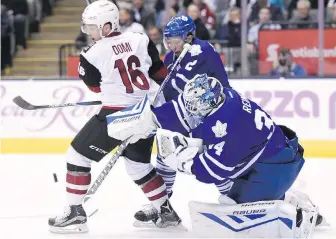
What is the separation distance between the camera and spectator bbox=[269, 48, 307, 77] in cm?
673

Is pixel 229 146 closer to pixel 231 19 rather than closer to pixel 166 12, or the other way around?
pixel 231 19

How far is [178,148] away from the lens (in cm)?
360

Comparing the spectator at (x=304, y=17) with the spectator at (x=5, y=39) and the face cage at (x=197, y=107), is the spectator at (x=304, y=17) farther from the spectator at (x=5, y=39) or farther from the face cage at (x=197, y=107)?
the face cage at (x=197, y=107)

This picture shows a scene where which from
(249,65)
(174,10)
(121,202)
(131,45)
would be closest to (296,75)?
(249,65)

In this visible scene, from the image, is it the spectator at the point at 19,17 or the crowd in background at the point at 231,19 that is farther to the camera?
the spectator at the point at 19,17

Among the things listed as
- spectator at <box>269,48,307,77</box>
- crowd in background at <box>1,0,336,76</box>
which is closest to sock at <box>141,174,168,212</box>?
spectator at <box>269,48,307,77</box>

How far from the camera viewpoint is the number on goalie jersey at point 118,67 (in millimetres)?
3918

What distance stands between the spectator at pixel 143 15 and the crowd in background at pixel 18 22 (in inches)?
35.9

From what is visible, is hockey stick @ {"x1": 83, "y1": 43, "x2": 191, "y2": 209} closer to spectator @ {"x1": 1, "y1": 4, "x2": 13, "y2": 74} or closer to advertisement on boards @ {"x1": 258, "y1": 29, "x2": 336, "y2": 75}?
advertisement on boards @ {"x1": 258, "y1": 29, "x2": 336, "y2": 75}

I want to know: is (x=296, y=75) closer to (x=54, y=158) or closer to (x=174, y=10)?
(x=174, y=10)

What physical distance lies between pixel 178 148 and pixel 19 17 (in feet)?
15.4

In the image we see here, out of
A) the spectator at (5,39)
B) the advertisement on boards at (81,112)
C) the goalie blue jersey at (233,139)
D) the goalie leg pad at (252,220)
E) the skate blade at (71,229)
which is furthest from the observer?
the spectator at (5,39)

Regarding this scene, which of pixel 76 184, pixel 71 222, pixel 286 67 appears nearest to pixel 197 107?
pixel 76 184

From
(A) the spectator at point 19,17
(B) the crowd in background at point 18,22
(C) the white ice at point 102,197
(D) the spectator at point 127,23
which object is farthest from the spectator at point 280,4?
(A) the spectator at point 19,17
